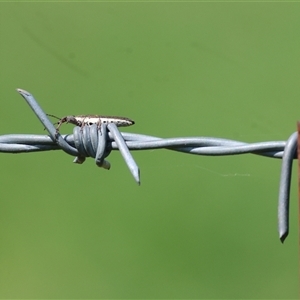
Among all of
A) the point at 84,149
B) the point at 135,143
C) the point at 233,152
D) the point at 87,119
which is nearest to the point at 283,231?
the point at 233,152

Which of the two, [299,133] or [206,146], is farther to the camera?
[206,146]

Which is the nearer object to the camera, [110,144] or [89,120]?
[110,144]

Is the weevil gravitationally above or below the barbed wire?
above

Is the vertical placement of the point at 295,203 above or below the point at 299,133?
below

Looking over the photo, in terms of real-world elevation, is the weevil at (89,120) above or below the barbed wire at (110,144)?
above

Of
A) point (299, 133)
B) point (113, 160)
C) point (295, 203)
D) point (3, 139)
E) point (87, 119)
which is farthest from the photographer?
point (113, 160)

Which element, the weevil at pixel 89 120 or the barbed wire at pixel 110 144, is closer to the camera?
the barbed wire at pixel 110 144

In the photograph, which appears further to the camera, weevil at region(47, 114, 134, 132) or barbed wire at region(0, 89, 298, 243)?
weevil at region(47, 114, 134, 132)

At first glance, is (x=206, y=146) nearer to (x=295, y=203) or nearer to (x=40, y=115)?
(x=40, y=115)
